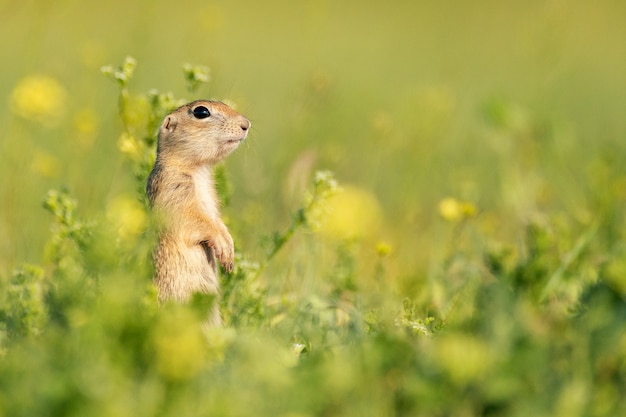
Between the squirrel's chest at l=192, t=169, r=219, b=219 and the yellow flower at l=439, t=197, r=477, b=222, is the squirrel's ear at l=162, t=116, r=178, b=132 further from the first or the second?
the yellow flower at l=439, t=197, r=477, b=222

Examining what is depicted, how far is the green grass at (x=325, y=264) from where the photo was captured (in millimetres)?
2344

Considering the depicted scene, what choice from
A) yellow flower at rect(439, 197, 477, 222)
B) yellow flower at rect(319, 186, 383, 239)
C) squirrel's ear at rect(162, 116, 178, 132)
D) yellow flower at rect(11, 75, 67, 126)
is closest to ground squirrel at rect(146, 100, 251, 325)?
squirrel's ear at rect(162, 116, 178, 132)

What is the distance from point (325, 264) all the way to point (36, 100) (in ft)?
6.74

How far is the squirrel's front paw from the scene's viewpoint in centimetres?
378

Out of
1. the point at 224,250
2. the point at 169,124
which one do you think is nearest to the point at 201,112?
the point at 169,124

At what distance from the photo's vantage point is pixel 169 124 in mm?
4340

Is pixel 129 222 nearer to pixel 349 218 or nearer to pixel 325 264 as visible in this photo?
pixel 349 218

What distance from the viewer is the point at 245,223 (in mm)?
4812

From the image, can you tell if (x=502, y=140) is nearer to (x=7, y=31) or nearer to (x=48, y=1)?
(x=48, y=1)

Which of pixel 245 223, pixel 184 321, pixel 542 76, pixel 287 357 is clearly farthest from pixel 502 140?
pixel 184 321

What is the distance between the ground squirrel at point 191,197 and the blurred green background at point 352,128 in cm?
18

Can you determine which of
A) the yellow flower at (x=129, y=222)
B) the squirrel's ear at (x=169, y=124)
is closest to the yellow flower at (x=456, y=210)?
the squirrel's ear at (x=169, y=124)

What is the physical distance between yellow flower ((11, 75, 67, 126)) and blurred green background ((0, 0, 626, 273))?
0.05 meters

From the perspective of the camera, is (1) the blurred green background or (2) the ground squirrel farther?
(1) the blurred green background
